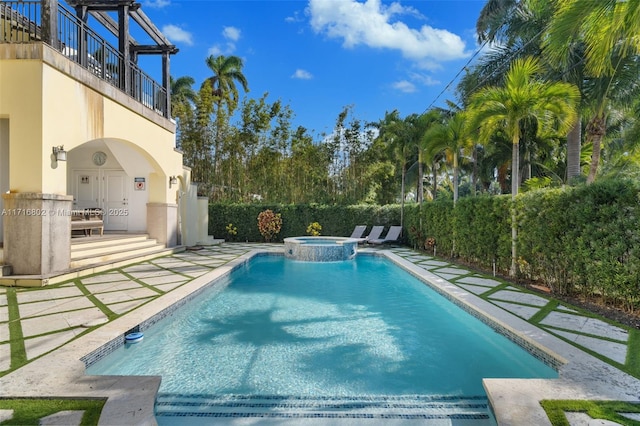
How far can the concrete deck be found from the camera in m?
2.50

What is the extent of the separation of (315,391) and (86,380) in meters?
1.88

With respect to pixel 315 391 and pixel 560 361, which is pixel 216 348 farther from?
pixel 560 361

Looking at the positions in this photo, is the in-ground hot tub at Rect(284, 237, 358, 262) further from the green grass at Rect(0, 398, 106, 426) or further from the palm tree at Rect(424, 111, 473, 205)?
the green grass at Rect(0, 398, 106, 426)

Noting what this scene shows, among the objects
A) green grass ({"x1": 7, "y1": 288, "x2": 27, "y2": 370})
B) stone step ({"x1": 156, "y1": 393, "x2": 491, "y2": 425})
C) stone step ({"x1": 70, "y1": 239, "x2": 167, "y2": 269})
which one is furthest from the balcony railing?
stone step ({"x1": 156, "y1": 393, "x2": 491, "y2": 425})

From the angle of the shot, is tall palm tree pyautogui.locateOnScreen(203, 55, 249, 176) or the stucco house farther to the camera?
tall palm tree pyautogui.locateOnScreen(203, 55, 249, 176)

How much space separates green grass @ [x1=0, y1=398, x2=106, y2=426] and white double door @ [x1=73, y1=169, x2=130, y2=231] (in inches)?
421

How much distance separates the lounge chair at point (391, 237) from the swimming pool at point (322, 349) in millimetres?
7561

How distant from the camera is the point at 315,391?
9.81ft

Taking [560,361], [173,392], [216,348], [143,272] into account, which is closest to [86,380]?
[173,392]

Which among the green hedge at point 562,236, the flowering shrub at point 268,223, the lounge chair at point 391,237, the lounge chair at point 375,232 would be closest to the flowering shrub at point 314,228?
the flowering shrub at point 268,223

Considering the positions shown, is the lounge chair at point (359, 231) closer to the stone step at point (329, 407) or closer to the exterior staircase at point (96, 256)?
the exterior staircase at point (96, 256)

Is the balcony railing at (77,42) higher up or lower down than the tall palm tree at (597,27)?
higher up

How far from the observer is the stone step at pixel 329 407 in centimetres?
262

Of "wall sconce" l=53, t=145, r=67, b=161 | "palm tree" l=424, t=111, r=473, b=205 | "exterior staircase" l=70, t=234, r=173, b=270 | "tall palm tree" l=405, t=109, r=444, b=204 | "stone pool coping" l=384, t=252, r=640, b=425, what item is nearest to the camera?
"stone pool coping" l=384, t=252, r=640, b=425
